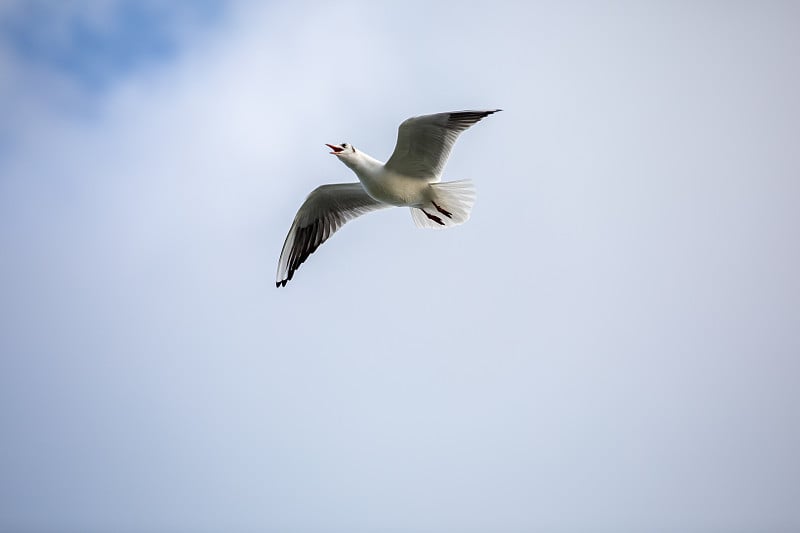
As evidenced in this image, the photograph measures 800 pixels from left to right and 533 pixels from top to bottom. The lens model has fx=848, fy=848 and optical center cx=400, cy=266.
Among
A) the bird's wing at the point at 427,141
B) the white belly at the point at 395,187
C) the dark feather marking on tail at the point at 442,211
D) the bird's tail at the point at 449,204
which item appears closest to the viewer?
the bird's wing at the point at 427,141

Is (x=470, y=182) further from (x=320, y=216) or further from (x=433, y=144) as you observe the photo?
(x=320, y=216)

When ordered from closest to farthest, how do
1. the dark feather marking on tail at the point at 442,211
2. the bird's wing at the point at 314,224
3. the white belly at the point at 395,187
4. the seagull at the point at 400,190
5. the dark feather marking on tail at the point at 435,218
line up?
1. the seagull at the point at 400,190
2. the white belly at the point at 395,187
3. the dark feather marking on tail at the point at 442,211
4. the dark feather marking on tail at the point at 435,218
5. the bird's wing at the point at 314,224

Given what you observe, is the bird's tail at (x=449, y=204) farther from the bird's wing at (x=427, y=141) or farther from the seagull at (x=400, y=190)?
the bird's wing at (x=427, y=141)

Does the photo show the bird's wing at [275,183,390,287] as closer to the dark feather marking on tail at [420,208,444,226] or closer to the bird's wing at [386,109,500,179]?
the dark feather marking on tail at [420,208,444,226]

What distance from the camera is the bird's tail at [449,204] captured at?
8.33 m

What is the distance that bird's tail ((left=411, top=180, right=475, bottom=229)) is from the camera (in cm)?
833

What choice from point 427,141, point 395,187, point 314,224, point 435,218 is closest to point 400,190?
point 395,187

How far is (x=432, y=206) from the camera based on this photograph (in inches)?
335

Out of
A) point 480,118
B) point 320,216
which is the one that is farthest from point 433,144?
point 320,216

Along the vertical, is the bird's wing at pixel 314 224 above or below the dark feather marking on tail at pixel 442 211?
above

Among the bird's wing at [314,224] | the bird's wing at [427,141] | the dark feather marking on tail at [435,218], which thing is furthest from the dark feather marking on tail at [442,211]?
the bird's wing at [314,224]

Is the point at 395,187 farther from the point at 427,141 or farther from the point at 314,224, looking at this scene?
the point at 314,224

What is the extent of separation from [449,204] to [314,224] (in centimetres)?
166

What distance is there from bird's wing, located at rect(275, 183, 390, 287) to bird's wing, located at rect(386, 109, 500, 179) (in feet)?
3.88
